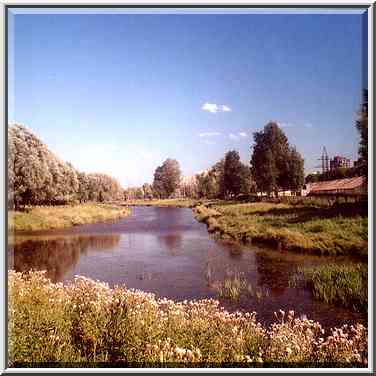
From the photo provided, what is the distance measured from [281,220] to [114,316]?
3.86m

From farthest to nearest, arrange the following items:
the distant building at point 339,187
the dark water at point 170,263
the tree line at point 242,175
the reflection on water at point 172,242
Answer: the reflection on water at point 172,242 < the tree line at point 242,175 < the dark water at point 170,263 < the distant building at point 339,187

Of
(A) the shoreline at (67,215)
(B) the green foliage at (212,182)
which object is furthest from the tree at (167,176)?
(A) the shoreline at (67,215)

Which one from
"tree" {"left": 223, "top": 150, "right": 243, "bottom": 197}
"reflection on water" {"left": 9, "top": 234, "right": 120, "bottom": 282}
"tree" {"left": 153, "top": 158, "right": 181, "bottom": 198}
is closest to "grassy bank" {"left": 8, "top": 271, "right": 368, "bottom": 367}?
"reflection on water" {"left": 9, "top": 234, "right": 120, "bottom": 282}

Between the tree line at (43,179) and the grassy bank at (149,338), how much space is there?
2021 millimetres

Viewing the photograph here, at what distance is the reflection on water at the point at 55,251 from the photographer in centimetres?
658

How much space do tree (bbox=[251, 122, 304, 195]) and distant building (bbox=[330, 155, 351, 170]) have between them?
55 cm

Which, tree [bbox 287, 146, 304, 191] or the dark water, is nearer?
the dark water

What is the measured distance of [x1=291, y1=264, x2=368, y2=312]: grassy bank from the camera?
6.32m

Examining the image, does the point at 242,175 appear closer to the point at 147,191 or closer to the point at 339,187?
the point at 339,187

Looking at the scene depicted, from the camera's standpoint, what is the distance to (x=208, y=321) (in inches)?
224

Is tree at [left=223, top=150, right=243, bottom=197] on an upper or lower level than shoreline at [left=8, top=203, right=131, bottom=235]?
upper

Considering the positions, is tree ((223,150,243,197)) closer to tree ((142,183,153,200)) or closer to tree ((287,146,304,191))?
tree ((287,146,304,191))

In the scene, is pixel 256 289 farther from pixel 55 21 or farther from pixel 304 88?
pixel 55 21

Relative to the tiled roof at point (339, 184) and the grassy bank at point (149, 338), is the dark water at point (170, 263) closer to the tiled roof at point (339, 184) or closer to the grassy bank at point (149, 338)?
the grassy bank at point (149, 338)
